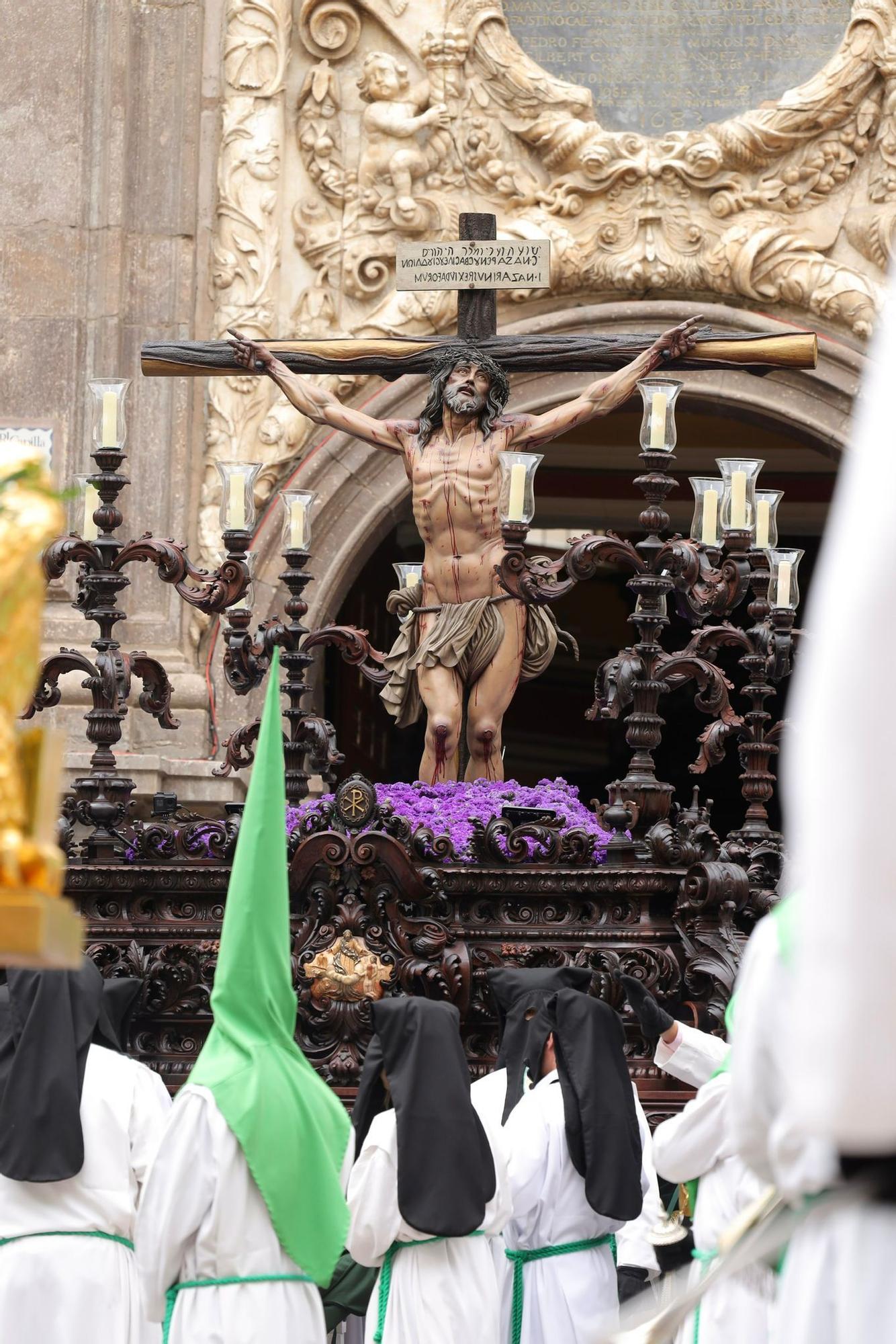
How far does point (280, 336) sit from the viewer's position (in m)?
14.3

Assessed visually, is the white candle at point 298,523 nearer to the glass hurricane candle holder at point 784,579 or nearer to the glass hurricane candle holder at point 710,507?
the glass hurricane candle holder at point 710,507

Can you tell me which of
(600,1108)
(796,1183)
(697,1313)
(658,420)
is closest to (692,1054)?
(600,1108)

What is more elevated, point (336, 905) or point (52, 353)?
point (52, 353)

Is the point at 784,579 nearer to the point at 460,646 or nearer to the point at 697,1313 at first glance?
the point at 460,646

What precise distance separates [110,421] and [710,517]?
2620 mm

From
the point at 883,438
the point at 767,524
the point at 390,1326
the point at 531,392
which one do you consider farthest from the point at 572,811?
the point at 883,438

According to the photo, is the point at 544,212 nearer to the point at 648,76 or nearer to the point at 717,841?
the point at 648,76

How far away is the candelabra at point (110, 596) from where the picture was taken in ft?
30.4

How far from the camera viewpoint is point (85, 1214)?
6168 millimetres

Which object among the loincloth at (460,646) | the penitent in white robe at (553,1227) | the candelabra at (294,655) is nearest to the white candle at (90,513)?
the candelabra at (294,655)

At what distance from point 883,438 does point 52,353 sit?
12.1 m

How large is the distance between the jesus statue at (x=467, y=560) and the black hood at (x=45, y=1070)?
167 inches

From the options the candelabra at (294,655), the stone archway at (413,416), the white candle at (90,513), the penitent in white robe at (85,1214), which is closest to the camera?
the penitent in white robe at (85,1214)

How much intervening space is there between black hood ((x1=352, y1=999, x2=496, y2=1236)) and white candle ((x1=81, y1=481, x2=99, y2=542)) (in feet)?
12.0
